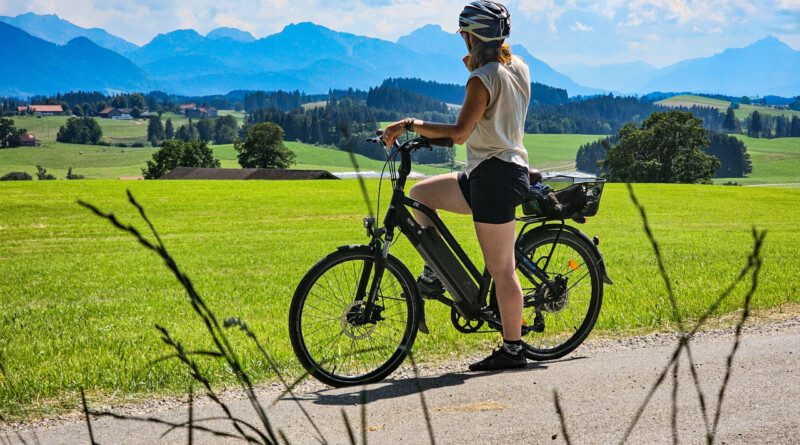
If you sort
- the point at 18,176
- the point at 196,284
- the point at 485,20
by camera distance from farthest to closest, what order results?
the point at 18,176 → the point at 196,284 → the point at 485,20

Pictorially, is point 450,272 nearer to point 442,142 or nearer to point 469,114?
point 442,142

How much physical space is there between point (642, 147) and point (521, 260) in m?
80.2

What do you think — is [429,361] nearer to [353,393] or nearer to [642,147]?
[353,393]

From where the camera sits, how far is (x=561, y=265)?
5.36 meters

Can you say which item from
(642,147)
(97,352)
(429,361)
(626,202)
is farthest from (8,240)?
(642,147)

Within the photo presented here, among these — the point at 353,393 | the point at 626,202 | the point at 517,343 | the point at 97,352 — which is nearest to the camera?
the point at 353,393

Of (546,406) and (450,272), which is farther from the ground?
(450,272)

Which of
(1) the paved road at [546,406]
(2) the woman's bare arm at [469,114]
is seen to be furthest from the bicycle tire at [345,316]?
(2) the woman's bare arm at [469,114]

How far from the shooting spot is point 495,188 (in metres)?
4.50

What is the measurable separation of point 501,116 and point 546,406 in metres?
1.80

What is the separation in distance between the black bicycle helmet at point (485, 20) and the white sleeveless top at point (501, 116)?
19 centimetres

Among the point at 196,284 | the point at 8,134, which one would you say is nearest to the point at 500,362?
the point at 196,284

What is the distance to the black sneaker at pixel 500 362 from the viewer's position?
190 inches

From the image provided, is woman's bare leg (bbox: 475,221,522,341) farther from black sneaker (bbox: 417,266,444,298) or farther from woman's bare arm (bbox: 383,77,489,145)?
woman's bare arm (bbox: 383,77,489,145)
